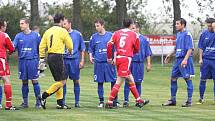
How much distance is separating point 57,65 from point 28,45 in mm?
1196

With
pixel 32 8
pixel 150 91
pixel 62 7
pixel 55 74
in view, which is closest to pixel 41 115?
pixel 55 74

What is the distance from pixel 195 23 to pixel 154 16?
664 centimetres

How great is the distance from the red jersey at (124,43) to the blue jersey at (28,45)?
1.80 metres

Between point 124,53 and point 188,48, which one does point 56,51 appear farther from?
point 188,48

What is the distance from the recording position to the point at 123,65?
1391 centimetres

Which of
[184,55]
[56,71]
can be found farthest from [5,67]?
[184,55]

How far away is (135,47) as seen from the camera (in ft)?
46.4

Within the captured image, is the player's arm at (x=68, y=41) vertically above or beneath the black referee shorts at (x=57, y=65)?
above

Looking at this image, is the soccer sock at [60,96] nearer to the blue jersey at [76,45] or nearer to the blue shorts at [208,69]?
the blue jersey at [76,45]

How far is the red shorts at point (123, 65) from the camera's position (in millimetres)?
13906

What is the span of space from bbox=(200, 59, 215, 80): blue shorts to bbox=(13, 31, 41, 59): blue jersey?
444cm

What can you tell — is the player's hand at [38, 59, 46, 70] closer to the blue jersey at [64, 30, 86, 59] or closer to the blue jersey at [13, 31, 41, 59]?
the blue jersey at [13, 31, 41, 59]

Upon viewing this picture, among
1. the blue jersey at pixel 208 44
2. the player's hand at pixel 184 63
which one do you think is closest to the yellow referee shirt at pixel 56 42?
the player's hand at pixel 184 63

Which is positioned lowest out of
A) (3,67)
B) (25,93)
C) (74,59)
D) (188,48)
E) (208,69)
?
(25,93)
